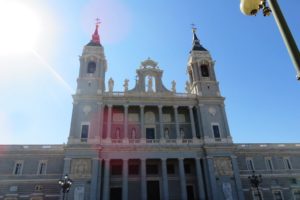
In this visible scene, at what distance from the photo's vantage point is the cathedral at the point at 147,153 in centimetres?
3222

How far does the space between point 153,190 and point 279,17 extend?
107ft

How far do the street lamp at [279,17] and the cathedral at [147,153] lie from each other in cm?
2869

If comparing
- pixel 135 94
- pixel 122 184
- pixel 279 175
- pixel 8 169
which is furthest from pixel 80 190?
pixel 279 175

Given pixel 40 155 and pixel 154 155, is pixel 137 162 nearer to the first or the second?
pixel 154 155

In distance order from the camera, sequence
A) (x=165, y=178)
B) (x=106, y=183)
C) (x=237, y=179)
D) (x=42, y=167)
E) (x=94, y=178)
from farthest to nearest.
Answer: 1. (x=42, y=167)
2. (x=237, y=179)
3. (x=165, y=178)
4. (x=106, y=183)
5. (x=94, y=178)

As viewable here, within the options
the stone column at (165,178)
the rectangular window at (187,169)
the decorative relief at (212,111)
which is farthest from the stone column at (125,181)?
the decorative relief at (212,111)

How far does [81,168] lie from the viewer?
31.5 metres

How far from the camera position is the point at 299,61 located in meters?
4.31

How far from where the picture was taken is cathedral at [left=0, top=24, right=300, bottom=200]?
1268 inches

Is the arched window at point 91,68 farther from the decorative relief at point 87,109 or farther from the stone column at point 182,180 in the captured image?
the stone column at point 182,180

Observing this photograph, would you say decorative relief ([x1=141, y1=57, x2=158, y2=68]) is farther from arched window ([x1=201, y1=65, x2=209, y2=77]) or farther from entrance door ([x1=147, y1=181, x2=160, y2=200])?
entrance door ([x1=147, y1=181, x2=160, y2=200])

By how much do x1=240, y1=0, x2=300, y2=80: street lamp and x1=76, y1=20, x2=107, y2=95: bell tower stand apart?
3363 cm

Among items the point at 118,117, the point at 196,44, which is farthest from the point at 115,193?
the point at 196,44

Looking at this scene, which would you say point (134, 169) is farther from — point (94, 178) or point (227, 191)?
point (227, 191)
